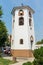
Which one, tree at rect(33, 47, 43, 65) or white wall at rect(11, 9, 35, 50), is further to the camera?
white wall at rect(11, 9, 35, 50)

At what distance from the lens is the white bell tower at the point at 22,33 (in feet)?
121

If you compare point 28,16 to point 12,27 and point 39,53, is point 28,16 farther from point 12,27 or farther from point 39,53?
point 39,53

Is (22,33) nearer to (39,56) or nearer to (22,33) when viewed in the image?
(22,33)

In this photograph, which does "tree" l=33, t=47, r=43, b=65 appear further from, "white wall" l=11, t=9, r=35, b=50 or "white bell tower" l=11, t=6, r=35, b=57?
"white wall" l=11, t=9, r=35, b=50

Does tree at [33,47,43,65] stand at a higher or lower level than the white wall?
lower

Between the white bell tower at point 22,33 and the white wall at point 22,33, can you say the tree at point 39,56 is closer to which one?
the white bell tower at point 22,33

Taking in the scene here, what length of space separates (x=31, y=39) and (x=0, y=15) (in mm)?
8581

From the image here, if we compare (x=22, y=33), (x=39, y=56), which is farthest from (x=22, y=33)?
(x=39, y=56)

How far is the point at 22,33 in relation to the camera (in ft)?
121

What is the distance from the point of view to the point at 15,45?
37.8 m

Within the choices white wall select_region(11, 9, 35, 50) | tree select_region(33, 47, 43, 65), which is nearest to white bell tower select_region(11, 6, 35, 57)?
white wall select_region(11, 9, 35, 50)

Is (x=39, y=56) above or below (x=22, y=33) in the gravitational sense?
below

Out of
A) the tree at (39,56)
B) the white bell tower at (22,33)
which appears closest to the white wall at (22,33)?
the white bell tower at (22,33)

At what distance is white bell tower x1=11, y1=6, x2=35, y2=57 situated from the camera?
121 feet
